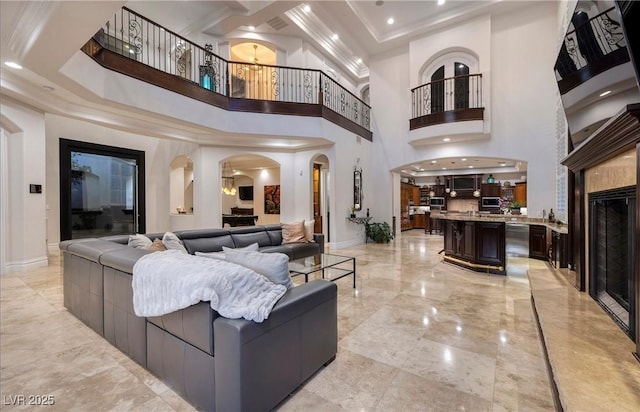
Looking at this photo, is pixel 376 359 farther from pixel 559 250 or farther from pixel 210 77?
pixel 210 77

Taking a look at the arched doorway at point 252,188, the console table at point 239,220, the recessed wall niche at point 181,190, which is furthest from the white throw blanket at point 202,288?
the arched doorway at point 252,188

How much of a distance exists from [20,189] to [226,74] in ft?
13.9

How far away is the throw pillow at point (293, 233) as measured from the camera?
17.4 ft

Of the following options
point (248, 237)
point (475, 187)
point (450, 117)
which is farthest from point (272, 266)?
point (475, 187)

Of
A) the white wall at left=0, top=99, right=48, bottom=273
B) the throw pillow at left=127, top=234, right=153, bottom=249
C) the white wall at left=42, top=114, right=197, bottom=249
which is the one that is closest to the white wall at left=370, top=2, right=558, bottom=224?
the white wall at left=42, top=114, right=197, bottom=249

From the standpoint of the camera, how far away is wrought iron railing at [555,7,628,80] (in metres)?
1.79

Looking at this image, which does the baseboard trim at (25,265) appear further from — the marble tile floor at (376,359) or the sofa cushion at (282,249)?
the sofa cushion at (282,249)

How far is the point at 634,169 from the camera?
181 centimetres

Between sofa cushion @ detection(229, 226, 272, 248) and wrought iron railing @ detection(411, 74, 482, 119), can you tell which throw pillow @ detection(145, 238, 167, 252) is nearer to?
sofa cushion @ detection(229, 226, 272, 248)

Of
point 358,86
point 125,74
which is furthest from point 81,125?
point 358,86

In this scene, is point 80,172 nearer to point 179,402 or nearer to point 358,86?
point 179,402

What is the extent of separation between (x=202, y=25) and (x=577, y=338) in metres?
8.66

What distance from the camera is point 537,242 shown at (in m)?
5.58

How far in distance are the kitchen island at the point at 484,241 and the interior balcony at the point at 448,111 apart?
2660 millimetres
